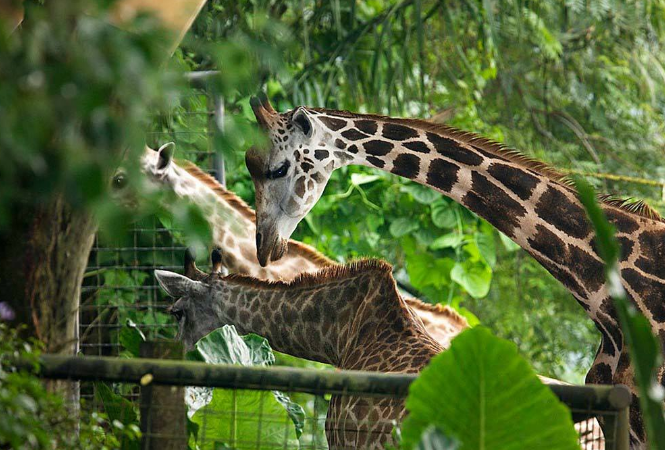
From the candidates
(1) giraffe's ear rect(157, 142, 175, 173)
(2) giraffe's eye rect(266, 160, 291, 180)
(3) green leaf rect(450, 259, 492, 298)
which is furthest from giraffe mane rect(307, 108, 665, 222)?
(3) green leaf rect(450, 259, 492, 298)

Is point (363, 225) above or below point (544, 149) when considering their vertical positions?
below

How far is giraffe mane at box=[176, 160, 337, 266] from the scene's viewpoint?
15.0ft

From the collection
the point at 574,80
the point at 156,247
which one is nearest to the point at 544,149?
the point at 574,80

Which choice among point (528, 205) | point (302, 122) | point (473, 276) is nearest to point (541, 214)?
point (528, 205)

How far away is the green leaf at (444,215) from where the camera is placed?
5.26 metres

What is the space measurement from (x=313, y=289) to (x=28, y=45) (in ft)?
8.12

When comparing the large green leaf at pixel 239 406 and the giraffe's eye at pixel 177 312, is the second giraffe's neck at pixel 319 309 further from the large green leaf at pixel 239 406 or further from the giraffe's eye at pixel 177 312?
the large green leaf at pixel 239 406

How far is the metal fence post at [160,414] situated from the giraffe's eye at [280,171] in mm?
1772

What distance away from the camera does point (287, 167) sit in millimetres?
3701

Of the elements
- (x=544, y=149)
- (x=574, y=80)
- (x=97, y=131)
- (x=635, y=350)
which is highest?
(x=574, y=80)

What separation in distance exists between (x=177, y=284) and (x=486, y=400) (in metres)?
2.35

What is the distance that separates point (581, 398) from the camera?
1850 millimetres

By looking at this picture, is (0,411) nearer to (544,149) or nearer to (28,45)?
(28,45)

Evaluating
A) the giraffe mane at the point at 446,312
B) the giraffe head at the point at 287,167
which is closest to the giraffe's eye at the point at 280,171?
the giraffe head at the point at 287,167
